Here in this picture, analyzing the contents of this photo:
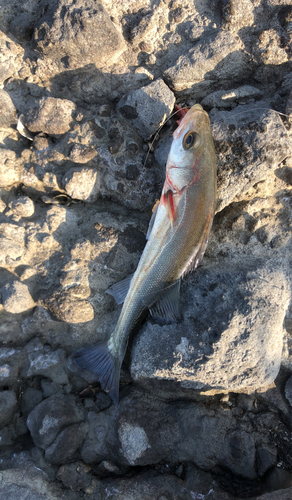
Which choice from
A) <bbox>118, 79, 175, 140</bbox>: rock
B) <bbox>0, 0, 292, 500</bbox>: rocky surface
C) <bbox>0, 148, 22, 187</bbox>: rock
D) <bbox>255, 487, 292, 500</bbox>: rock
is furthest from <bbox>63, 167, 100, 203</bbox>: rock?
<bbox>255, 487, 292, 500</bbox>: rock

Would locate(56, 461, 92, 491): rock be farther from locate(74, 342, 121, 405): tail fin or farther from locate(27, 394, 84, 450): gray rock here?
locate(74, 342, 121, 405): tail fin

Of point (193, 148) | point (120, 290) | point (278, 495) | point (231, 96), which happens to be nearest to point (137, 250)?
point (120, 290)

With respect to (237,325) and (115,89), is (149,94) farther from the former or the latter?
(237,325)

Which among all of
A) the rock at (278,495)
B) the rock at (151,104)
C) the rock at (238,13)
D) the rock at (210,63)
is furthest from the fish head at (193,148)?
the rock at (278,495)

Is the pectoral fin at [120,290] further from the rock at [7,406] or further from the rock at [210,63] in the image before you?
the rock at [210,63]

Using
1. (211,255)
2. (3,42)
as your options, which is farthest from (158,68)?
(211,255)

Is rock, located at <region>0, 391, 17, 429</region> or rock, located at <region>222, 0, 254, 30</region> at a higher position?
rock, located at <region>222, 0, 254, 30</region>

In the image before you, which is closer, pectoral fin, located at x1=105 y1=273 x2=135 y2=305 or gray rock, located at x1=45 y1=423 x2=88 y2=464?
gray rock, located at x1=45 y1=423 x2=88 y2=464
